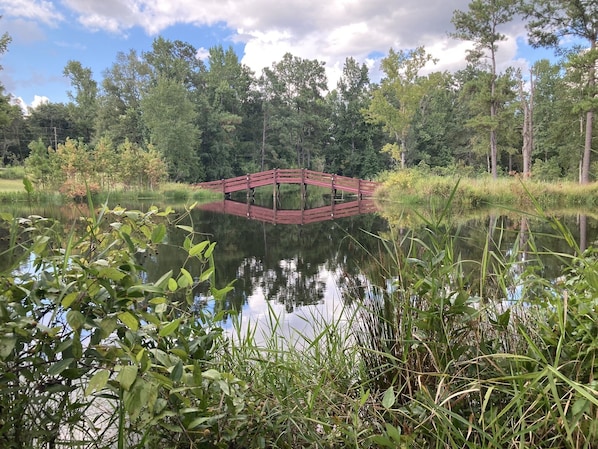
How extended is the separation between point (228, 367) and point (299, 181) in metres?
16.3

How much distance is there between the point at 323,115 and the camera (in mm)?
31188

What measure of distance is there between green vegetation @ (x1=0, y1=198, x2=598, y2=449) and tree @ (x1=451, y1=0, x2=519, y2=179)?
15.6 meters

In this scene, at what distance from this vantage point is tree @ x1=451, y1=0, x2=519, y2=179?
15.4 meters

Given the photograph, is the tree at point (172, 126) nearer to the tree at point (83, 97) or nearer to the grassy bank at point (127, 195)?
the grassy bank at point (127, 195)

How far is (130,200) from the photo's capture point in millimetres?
14438

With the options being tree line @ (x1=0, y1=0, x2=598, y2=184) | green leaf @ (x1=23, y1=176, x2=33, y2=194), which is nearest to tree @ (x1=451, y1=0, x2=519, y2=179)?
tree line @ (x1=0, y1=0, x2=598, y2=184)

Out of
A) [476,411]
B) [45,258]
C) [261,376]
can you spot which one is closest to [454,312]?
[476,411]

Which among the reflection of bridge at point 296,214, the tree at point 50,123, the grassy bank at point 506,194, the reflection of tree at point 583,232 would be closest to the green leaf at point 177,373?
the reflection of tree at point 583,232

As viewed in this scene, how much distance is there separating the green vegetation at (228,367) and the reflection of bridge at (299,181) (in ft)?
49.4

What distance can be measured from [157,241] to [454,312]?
75 centimetres

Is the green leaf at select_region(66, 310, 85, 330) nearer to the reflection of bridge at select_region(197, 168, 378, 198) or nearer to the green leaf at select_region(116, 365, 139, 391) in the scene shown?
the green leaf at select_region(116, 365, 139, 391)

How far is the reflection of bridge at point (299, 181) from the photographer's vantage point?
16438mm

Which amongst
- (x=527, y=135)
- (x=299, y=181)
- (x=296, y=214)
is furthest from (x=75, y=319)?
(x=527, y=135)

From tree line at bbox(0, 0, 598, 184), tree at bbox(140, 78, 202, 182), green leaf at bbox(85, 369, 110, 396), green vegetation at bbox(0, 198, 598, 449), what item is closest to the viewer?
green leaf at bbox(85, 369, 110, 396)
